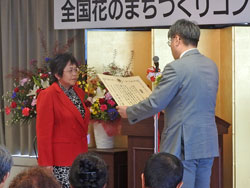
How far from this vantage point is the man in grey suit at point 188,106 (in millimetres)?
3039

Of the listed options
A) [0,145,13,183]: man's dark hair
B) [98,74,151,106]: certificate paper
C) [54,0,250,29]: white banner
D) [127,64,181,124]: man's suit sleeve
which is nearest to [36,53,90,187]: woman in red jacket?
[98,74,151,106]: certificate paper

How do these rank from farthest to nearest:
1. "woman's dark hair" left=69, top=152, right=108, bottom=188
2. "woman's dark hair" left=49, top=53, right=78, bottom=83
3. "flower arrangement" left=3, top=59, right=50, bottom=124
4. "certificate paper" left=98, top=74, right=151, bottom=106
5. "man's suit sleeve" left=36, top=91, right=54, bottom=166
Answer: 1. "flower arrangement" left=3, top=59, right=50, bottom=124
2. "woman's dark hair" left=49, top=53, right=78, bottom=83
3. "man's suit sleeve" left=36, top=91, right=54, bottom=166
4. "certificate paper" left=98, top=74, right=151, bottom=106
5. "woman's dark hair" left=69, top=152, right=108, bottom=188

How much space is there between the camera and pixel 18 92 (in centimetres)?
488

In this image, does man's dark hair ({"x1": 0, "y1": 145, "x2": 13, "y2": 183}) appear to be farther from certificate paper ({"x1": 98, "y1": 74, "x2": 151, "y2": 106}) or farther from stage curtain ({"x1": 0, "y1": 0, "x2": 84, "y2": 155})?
stage curtain ({"x1": 0, "y1": 0, "x2": 84, "y2": 155})

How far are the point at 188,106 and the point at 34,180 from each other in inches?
57.9

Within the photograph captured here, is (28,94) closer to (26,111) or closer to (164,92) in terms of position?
(26,111)

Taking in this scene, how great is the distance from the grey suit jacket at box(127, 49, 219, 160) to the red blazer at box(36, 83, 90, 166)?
76cm

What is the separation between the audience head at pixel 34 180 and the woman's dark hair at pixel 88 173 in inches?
9.6

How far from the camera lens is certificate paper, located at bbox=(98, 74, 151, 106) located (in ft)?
11.6

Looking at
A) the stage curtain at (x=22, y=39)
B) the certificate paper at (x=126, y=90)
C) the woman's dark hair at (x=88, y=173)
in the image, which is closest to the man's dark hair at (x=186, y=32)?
the certificate paper at (x=126, y=90)

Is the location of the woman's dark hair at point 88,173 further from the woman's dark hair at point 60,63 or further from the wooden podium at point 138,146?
the wooden podium at point 138,146

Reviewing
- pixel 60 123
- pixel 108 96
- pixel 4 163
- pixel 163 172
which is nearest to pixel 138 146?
pixel 108 96

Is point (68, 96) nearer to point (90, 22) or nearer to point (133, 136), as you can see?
point (133, 136)

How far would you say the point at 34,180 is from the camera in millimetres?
1772
